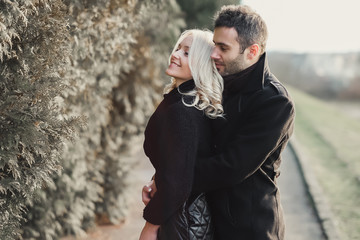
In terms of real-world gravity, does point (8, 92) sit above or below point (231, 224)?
above

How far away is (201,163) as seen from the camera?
2582mm

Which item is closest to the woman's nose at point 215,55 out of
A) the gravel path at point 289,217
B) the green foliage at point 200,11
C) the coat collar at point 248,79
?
the coat collar at point 248,79

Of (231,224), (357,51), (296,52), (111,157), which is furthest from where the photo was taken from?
(296,52)

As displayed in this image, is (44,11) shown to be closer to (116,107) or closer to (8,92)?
(8,92)

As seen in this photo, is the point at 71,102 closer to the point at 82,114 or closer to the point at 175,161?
the point at 82,114

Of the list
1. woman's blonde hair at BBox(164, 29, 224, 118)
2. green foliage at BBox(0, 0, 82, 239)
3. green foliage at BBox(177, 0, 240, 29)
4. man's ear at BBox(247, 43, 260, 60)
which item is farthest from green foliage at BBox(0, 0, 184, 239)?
green foliage at BBox(177, 0, 240, 29)

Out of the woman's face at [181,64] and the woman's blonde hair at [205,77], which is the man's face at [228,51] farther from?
the woman's face at [181,64]

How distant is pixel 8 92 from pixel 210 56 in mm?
1261

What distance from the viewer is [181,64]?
9.00 feet

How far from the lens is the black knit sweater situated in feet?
8.17

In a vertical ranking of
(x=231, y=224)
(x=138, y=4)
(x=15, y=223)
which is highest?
(x=138, y=4)

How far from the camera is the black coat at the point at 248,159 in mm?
2512

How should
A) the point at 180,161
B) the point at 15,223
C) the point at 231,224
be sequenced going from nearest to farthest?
1. the point at 180,161
2. the point at 231,224
3. the point at 15,223

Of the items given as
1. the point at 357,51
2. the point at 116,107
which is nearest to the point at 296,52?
the point at 357,51
